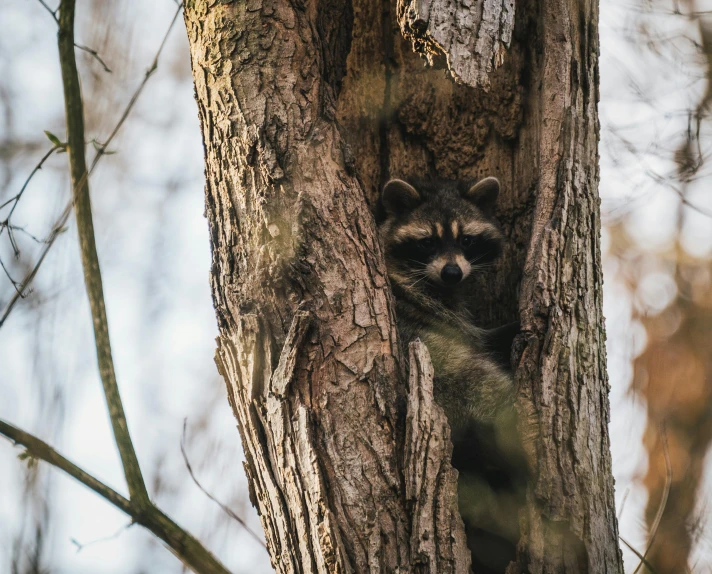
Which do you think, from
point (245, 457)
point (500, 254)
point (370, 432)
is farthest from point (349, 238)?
point (500, 254)

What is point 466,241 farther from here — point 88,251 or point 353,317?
point 88,251

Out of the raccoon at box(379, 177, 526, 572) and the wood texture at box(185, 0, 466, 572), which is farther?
the raccoon at box(379, 177, 526, 572)

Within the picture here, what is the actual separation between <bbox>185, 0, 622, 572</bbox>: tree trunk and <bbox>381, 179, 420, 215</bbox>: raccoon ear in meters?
1.05

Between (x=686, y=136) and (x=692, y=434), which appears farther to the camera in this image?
(x=692, y=434)

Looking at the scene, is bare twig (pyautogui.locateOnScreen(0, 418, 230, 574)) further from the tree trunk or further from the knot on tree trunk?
the knot on tree trunk

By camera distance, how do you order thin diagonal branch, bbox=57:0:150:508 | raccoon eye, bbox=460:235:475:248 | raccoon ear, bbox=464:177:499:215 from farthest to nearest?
1. raccoon eye, bbox=460:235:475:248
2. raccoon ear, bbox=464:177:499:215
3. thin diagonal branch, bbox=57:0:150:508

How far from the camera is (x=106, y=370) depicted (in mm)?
2145

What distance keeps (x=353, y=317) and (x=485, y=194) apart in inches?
67.4

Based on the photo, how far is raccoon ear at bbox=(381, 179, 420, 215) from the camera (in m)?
4.07

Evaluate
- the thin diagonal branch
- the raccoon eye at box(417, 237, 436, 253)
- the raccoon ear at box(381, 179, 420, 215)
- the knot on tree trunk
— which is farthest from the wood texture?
the raccoon eye at box(417, 237, 436, 253)

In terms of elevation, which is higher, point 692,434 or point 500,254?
point 500,254

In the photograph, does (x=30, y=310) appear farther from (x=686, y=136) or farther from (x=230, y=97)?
(x=686, y=136)

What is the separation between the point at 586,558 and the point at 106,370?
184 centimetres

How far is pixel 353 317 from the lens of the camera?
264cm
